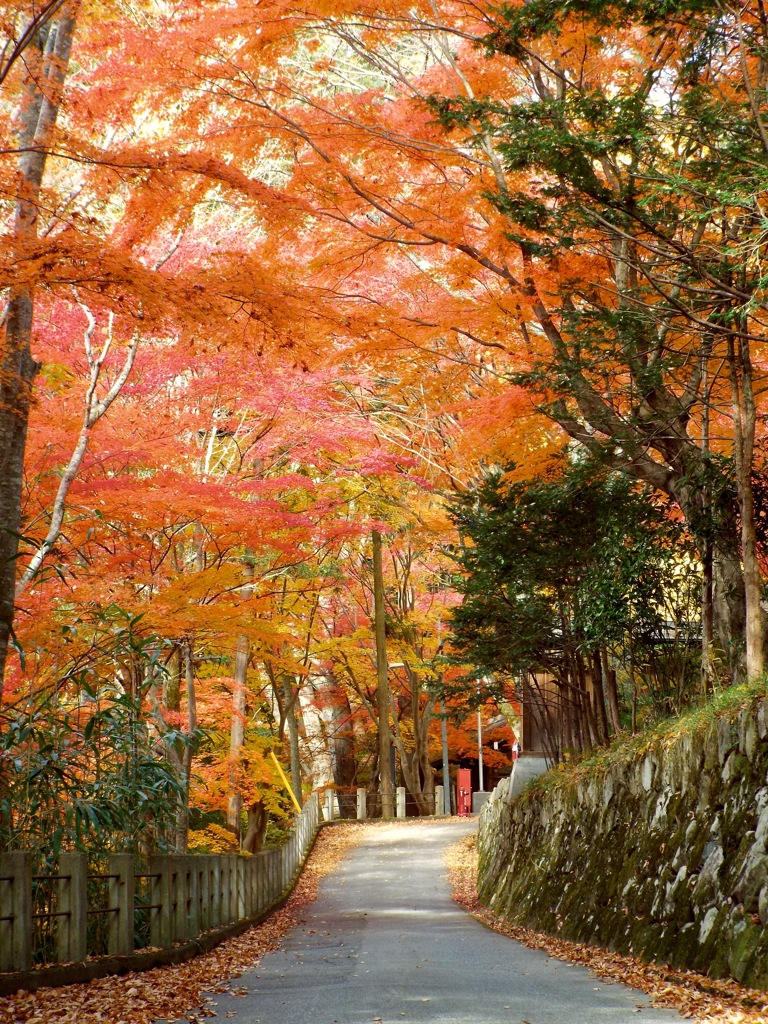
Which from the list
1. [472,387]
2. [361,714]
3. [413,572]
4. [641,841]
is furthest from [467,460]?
[361,714]

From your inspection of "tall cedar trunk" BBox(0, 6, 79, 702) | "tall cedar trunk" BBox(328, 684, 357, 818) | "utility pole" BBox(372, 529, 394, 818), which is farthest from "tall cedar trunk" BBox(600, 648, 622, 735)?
"tall cedar trunk" BBox(328, 684, 357, 818)

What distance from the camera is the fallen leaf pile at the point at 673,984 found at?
523 centimetres

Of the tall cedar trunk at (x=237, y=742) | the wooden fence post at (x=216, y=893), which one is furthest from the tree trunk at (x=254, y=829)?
the wooden fence post at (x=216, y=893)

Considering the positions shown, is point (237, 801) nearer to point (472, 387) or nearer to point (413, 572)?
point (472, 387)

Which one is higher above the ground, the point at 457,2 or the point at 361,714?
the point at 457,2

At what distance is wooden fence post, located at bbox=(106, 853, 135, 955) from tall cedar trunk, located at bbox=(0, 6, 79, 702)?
1.98m

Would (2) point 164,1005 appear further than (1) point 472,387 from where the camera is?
No

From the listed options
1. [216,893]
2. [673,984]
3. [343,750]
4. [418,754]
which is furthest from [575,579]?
[343,750]

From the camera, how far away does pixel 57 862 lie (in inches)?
245

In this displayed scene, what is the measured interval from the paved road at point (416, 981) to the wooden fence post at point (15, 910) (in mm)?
1217

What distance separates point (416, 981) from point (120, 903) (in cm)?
216

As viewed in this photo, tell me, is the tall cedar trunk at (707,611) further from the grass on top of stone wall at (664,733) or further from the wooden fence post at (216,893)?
the wooden fence post at (216,893)

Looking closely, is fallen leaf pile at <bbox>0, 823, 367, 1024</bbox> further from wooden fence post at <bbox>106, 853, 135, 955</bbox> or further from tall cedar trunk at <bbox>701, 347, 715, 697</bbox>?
tall cedar trunk at <bbox>701, 347, 715, 697</bbox>

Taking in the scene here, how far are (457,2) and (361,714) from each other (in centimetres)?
2427
